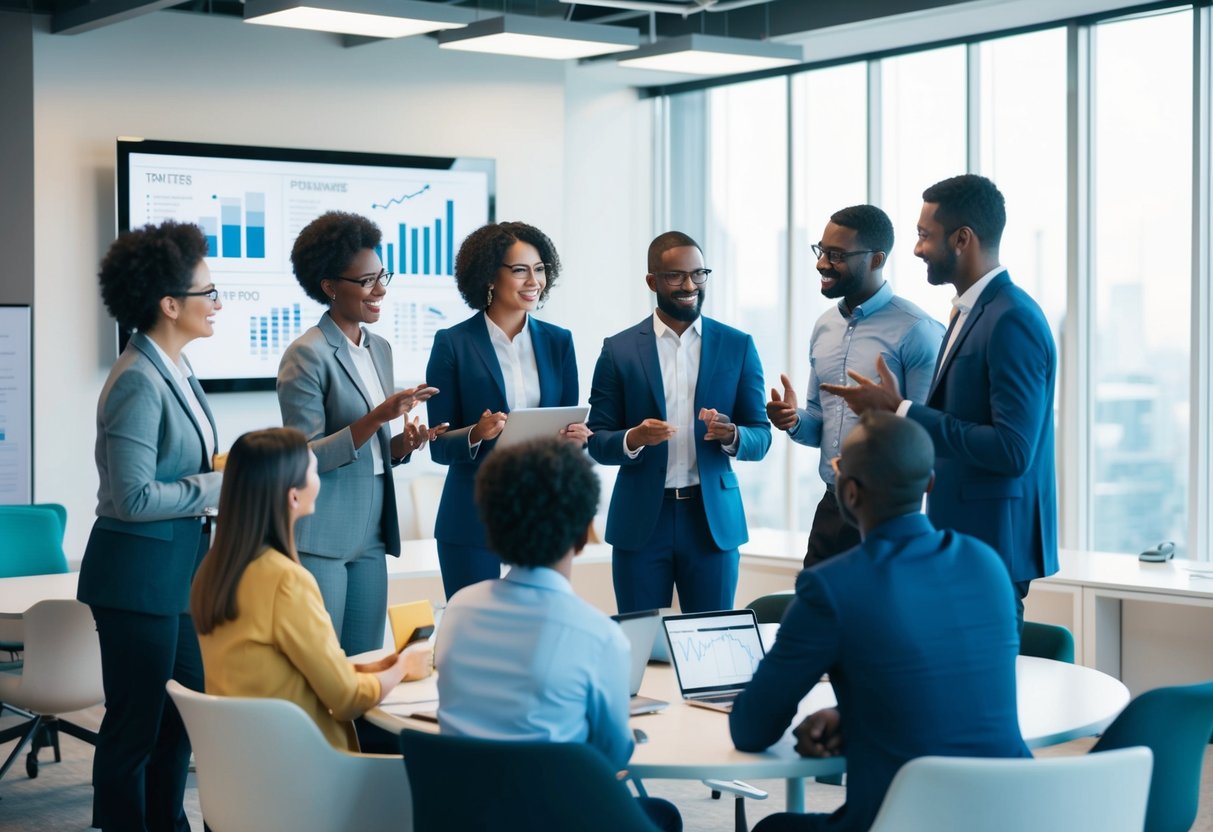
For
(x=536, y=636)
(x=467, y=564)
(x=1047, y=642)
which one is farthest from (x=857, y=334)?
(x=536, y=636)

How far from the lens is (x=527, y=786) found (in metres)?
2.26

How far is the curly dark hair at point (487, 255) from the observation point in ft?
14.0

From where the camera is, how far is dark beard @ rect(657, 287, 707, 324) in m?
4.24

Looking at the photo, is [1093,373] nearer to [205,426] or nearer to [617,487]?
[617,487]

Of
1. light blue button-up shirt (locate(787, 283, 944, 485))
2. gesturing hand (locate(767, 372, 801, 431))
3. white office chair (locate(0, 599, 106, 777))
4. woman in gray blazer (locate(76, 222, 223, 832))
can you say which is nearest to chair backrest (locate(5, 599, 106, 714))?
white office chair (locate(0, 599, 106, 777))

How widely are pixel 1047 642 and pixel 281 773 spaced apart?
6.77ft

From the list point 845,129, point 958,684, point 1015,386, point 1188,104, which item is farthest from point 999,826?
point 845,129

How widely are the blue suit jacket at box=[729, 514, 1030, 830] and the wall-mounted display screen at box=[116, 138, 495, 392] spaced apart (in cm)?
525

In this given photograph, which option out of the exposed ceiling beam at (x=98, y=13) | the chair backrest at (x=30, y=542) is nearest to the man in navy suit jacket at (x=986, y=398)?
the chair backrest at (x=30, y=542)

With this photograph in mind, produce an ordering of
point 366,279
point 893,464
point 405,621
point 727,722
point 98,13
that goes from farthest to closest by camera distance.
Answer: point 98,13
point 366,279
point 405,621
point 727,722
point 893,464

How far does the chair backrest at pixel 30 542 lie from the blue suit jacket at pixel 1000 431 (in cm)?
367

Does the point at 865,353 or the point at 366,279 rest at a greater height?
the point at 366,279

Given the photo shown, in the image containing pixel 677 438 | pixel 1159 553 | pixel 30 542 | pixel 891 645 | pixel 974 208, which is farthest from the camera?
pixel 1159 553

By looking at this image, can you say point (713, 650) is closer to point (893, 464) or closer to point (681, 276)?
point (893, 464)
